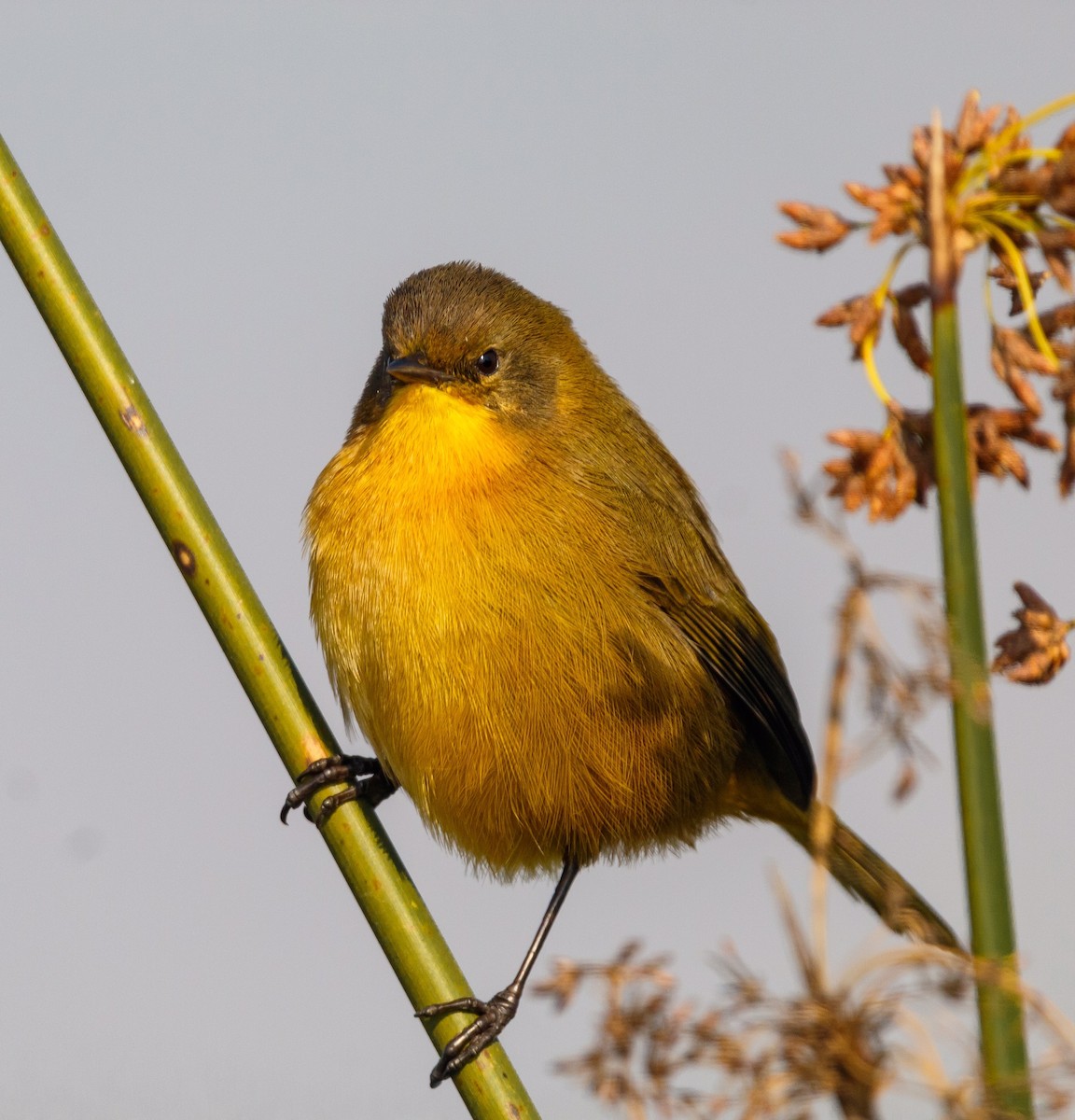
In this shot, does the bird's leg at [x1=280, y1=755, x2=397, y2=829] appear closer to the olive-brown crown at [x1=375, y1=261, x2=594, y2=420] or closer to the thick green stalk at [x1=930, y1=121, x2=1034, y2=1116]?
the olive-brown crown at [x1=375, y1=261, x2=594, y2=420]

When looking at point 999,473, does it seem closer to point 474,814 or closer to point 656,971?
point 656,971

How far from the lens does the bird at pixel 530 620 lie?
12.3 ft

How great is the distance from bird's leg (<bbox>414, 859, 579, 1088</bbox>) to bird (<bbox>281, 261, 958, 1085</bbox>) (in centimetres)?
1

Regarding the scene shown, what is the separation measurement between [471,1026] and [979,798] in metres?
2.11

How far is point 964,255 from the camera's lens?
4.12ft

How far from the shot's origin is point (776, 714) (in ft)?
15.1

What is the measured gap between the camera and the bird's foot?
8.46 ft

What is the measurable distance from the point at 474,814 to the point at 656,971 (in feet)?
8.00

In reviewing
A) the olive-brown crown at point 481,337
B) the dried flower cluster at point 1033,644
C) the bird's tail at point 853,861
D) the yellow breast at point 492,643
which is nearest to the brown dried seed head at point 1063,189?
the dried flower cluster at point 1033,644

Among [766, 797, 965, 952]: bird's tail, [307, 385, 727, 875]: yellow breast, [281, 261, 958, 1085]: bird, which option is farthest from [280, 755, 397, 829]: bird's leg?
[766, 797, 965, 952]: bird's tail

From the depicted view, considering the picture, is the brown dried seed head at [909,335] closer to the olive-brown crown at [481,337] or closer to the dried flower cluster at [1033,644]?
the dried flower cluster at [1033,644]

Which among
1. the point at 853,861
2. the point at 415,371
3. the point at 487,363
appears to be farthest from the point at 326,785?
the point at 853,861

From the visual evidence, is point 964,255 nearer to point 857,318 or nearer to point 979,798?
point 857,318

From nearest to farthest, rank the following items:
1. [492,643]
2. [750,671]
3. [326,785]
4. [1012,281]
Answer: [1012,281] < [326,785] < [492,643] < [750,671]
